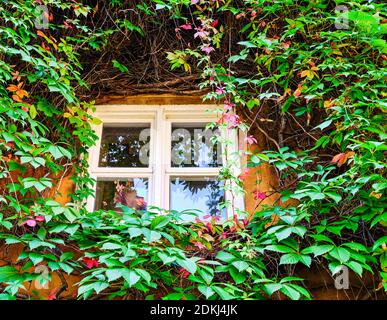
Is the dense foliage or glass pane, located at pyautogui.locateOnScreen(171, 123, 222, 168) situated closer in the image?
the dense foliage

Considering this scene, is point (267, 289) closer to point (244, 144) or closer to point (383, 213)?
point (383, 213)

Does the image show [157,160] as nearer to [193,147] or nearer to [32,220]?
[193,147]

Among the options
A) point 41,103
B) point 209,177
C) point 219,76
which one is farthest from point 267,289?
point 41,103

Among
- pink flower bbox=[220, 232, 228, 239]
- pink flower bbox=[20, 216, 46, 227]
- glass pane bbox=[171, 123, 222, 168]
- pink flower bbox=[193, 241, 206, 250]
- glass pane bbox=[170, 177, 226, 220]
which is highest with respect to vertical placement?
glass pane bbox=[171, 123, 222, 168]

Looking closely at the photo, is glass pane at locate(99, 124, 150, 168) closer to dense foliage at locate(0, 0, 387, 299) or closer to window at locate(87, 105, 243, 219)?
window at locate(87, 105, 243, 219)

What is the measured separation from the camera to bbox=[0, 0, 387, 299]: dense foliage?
1737 mm

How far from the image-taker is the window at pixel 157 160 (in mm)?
2484

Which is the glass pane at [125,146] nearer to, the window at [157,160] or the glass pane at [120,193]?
the window at [157,160]

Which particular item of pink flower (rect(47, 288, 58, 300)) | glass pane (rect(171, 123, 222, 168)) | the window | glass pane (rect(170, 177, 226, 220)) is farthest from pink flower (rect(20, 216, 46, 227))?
glass pane (rect(171, 123, 222, 168))

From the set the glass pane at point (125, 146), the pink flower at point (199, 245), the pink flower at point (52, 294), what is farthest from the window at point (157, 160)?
the pink flower at point (52, 294)

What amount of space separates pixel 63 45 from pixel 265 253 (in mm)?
1807

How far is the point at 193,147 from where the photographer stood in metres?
2.70

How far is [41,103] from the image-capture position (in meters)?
2.29

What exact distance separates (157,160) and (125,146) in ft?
1.03
